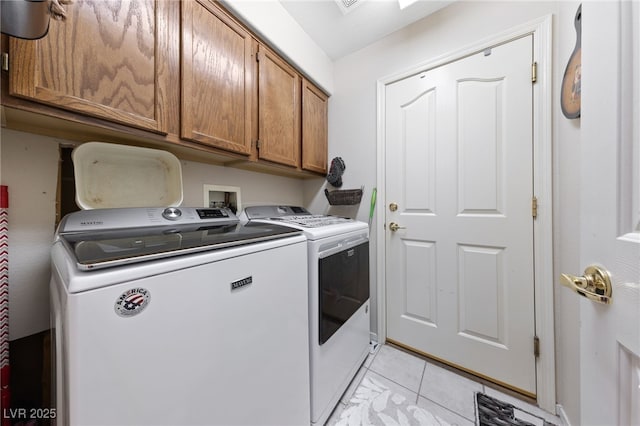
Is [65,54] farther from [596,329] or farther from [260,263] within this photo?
[596,329]

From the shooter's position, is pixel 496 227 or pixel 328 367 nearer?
pixel 328 367

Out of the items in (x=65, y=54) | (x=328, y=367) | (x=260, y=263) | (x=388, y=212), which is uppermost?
(x=65, y=54)

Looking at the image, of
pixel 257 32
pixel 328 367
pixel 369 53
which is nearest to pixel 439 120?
pixel 369 53

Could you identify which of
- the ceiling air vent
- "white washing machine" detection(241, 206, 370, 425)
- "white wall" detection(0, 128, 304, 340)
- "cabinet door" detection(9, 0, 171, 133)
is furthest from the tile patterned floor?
the ceiling air vent

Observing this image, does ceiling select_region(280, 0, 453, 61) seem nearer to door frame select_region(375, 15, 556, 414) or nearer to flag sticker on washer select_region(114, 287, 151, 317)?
door frame select_region(375, 15, 556, 414)

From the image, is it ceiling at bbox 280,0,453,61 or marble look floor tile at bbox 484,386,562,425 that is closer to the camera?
marble look floor tile at bbox 484,386,562,425

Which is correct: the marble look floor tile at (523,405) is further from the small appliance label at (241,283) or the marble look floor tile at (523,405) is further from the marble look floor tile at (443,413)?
the small appliance label at (241,283)

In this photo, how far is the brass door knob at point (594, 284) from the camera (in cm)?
41

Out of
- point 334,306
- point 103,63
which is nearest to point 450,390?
point 334,306

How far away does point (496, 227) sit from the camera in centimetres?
133

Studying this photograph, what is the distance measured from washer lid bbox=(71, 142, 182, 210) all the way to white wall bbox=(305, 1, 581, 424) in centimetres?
123

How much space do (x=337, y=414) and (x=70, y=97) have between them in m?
1.81

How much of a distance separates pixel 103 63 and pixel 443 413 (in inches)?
87.7

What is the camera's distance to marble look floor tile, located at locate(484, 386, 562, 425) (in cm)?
113
